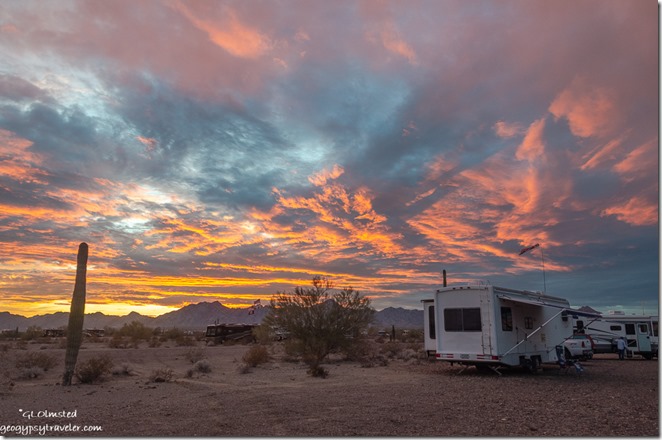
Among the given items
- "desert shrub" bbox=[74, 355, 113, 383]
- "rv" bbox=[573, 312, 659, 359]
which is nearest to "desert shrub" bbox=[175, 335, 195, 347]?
"desert shrub" bbox=[74, 355, 113, 383]

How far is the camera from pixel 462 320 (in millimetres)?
17516

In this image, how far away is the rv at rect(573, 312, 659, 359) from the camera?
27.2 meters

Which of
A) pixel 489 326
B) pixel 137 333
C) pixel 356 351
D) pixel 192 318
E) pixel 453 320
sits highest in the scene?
pixel 453 320

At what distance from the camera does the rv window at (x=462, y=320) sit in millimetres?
17156

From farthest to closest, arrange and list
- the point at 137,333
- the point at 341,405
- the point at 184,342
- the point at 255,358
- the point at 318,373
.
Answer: the point at 137,333 → the point at 184,342 → the point at 255,358 → the point at 318,373 → the point at 341,405

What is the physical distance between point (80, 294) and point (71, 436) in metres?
9.22

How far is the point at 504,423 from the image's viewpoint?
8.73 meters

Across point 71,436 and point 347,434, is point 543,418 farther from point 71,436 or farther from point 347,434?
point 71,436

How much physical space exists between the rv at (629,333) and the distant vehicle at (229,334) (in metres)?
28.0

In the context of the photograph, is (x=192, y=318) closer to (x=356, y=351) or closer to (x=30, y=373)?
(x=356, y=351)

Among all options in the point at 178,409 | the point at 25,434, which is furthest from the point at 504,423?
the point at 25,434

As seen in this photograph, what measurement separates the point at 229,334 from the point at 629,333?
32294mm

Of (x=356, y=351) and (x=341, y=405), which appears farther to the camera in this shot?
(x=356, y=351)

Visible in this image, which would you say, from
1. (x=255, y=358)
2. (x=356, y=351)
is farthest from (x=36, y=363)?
(x=356, y=351)
